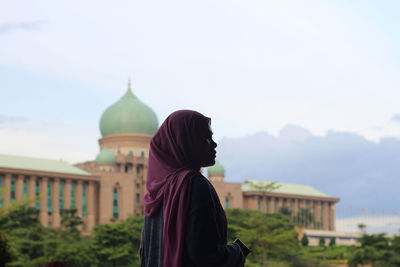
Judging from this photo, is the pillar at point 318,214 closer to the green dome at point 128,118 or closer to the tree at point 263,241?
the green dome at point 128,118

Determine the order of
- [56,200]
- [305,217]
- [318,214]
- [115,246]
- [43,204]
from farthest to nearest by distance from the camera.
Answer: [318,214] → [305,217] → [56,200] → [43,204] → [115,246]

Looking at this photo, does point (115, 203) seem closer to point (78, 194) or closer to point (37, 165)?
point (78, 194)

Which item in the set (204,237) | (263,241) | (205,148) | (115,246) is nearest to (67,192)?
(115,246)

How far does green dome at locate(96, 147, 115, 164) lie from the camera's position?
67.8 m

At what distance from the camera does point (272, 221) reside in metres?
49.3

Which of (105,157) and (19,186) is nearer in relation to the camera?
(19,186)

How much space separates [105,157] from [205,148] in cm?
6464

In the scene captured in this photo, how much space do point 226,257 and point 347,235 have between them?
78.8 meters

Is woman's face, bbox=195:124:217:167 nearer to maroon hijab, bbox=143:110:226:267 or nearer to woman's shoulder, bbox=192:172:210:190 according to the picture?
maroon hijab, bbox=143:110:226:267

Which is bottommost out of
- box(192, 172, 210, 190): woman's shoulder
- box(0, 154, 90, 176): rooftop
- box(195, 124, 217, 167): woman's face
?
box(192, 172, 210, 190): woman's shoulder

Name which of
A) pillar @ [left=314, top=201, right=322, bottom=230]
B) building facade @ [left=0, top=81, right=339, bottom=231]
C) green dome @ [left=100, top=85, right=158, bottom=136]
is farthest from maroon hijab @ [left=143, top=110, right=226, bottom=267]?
pillar @ [left=314, top=201, right=322, bottom=230]

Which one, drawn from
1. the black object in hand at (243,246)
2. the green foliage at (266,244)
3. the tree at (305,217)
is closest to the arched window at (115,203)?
the tree at (305,217)

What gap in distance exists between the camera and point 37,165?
213 ft

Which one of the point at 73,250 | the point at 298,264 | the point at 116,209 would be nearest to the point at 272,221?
the point at 298,264
